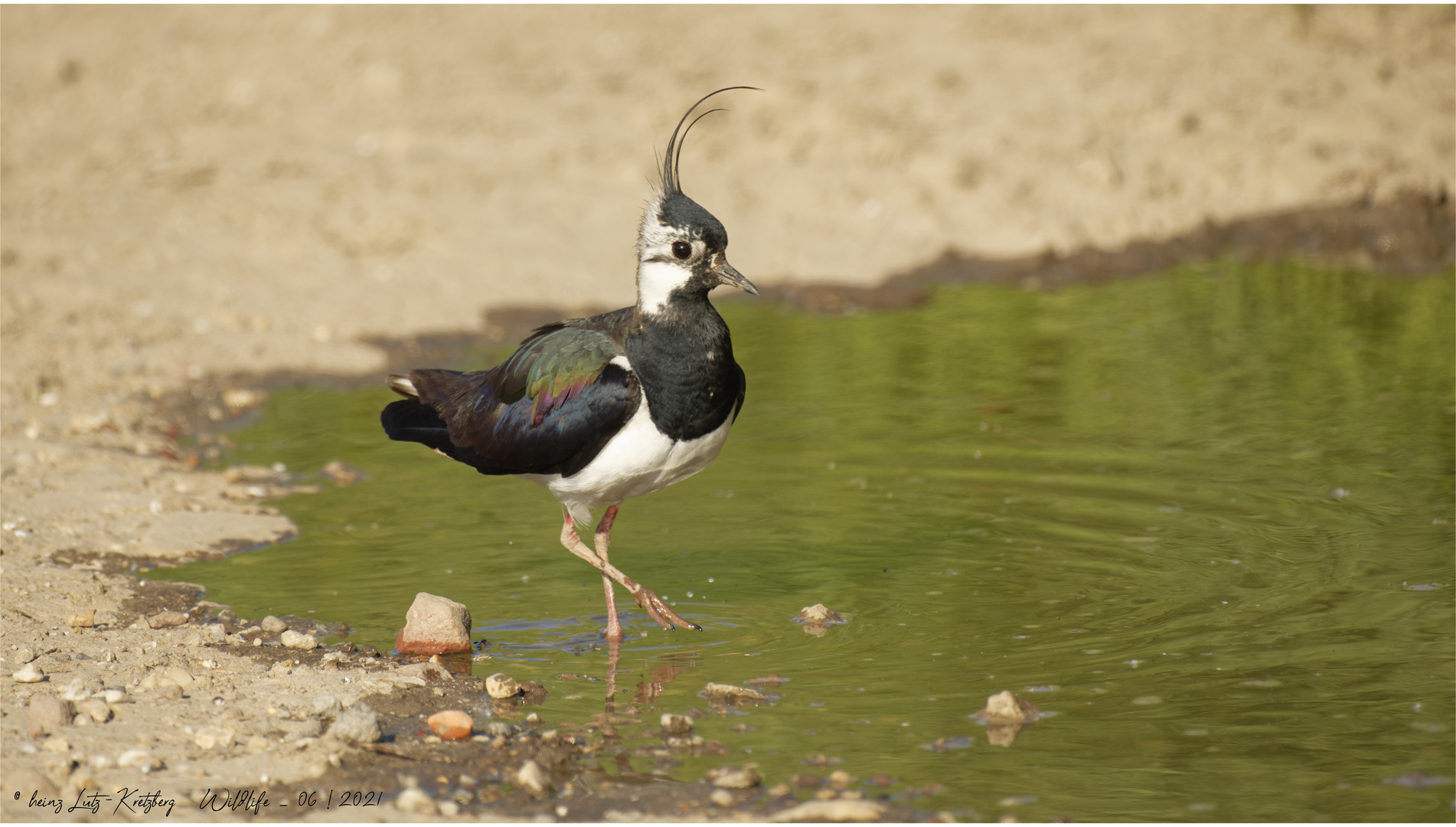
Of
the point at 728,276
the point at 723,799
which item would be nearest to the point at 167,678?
the point at 723,799

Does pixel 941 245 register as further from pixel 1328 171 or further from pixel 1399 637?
pixel 1399 637

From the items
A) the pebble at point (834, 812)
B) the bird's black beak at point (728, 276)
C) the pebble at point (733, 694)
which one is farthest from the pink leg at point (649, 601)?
the pebble at point (834, 812)

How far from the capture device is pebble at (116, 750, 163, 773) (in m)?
5.09

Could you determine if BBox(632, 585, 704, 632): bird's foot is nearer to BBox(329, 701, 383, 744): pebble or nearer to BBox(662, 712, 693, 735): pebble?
BBox(662, 712, 693, 735): pebble

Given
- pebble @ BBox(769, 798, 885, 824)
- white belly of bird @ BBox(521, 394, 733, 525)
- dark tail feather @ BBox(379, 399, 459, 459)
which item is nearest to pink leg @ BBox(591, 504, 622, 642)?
white belly of bird @ BBox(521, 394, 733, 525)

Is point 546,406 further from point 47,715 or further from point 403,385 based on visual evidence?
point 47,715

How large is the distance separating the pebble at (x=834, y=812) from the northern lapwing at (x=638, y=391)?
6.74 feet

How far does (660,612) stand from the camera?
22.8 feet

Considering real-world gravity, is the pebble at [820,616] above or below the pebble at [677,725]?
below

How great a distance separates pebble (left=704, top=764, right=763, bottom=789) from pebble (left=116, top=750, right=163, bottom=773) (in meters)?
1.84

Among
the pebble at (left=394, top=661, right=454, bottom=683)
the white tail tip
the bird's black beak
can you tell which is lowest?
the pebble at (left=394, top=661, right=454, bottom=683)

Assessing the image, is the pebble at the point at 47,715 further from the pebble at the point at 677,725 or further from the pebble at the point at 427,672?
the pebble at the point at 677,725

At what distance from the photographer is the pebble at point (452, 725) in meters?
5.55

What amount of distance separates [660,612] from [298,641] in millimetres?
1584
